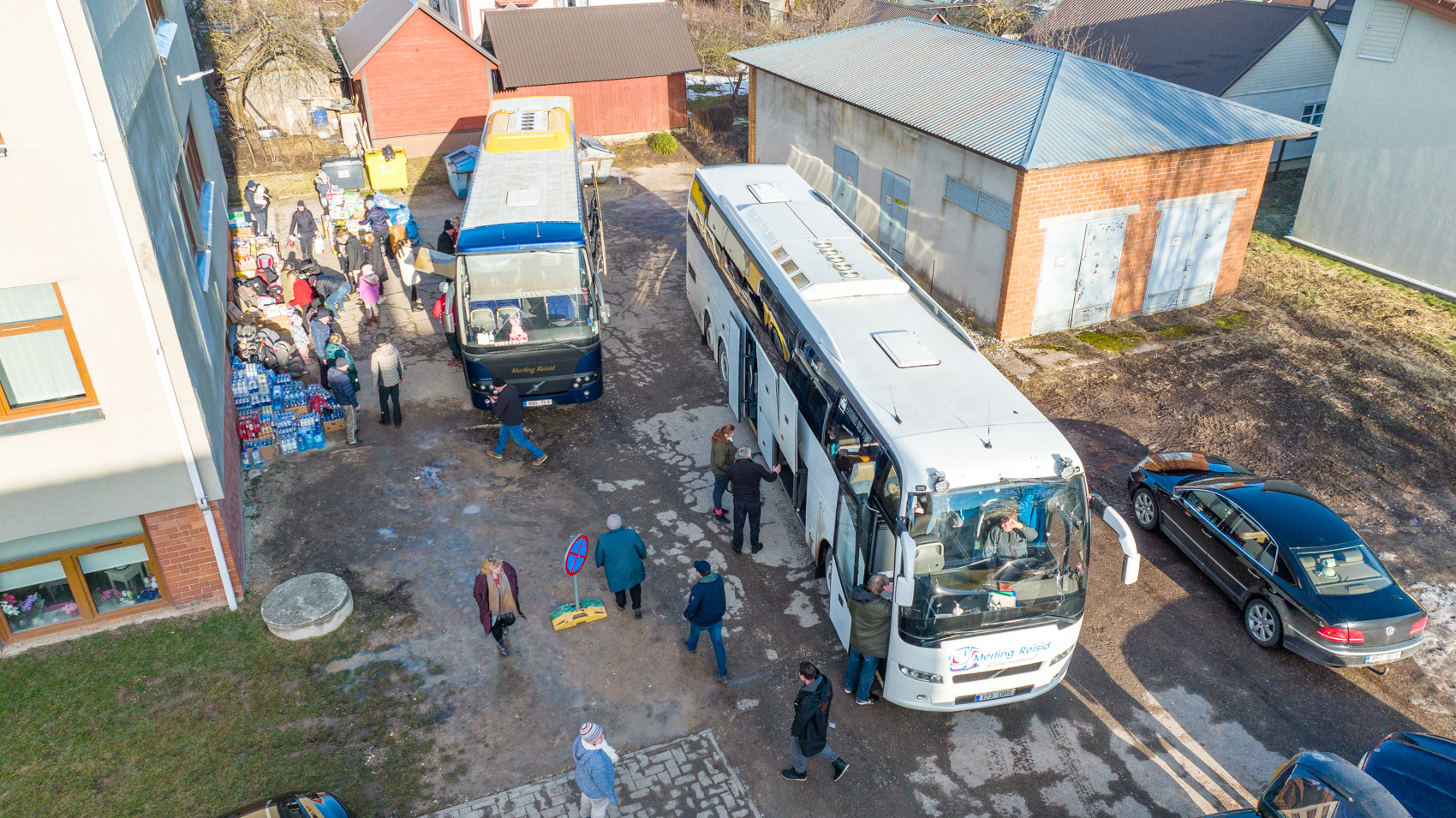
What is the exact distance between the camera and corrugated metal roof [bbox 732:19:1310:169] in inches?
637

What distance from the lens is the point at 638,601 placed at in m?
10.6

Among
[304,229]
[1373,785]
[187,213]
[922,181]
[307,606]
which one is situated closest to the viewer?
[1373,785]

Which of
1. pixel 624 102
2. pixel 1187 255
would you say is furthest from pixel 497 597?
pixel 624 102

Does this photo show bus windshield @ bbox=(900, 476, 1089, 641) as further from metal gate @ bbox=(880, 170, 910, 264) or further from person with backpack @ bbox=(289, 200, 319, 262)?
person with backpack @ bbox=(289, 200, 319, 262)

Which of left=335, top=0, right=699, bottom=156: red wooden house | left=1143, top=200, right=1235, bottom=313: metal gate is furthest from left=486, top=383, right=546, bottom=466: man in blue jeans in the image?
left=335, top=0, right=699, bottom=156: red wooden house

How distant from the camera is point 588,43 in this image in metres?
31.2

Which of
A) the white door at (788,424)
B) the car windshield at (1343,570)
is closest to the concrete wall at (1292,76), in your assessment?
the car windshield at (1343,570)

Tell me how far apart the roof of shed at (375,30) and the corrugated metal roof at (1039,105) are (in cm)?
1414

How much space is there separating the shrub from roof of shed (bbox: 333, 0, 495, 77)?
5.94m

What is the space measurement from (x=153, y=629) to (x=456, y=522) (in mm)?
3717

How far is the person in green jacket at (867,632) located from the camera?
341 inches

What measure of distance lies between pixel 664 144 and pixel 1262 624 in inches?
992

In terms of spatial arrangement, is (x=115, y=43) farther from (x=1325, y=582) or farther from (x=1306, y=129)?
(x=1306, y=129)

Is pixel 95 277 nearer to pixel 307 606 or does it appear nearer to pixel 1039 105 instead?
pixel 307 606
